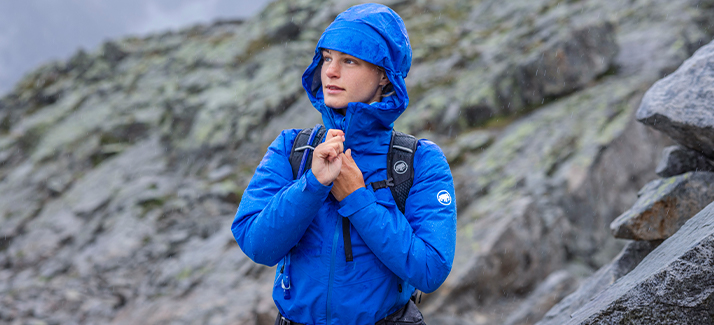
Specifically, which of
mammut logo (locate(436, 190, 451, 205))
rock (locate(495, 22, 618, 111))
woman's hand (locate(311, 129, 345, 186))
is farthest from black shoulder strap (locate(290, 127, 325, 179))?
rock (locate(495, 22, 618, 111))

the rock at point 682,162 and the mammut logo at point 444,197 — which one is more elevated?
the mammut logo at point 444,197

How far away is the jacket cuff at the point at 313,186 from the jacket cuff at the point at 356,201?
0.16 m

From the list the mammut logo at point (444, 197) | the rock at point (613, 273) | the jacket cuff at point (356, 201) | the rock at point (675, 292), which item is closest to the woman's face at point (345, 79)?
the jacket cuff at point (356, 201)

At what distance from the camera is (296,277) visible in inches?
124

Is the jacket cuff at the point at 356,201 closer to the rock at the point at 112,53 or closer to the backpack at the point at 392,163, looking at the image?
the backpack at the point at 392,163

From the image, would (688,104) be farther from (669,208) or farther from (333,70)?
(333,70)

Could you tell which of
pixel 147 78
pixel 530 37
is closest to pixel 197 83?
pixel 147 78

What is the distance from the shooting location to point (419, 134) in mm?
17125

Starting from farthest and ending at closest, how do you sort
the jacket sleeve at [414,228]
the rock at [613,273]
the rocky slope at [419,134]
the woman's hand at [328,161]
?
the rocky slope at [419,134]
the rock at [613,273]
the jacket sleeve at [414,228]
the woman's hand at [328,161]

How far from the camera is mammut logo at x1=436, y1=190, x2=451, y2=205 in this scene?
10.0 ft

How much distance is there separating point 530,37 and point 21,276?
24.3m

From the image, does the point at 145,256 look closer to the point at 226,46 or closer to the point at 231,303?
the point at 231,303

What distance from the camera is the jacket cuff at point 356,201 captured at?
112 inches

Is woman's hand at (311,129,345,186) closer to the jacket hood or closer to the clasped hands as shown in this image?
the clasped hands
